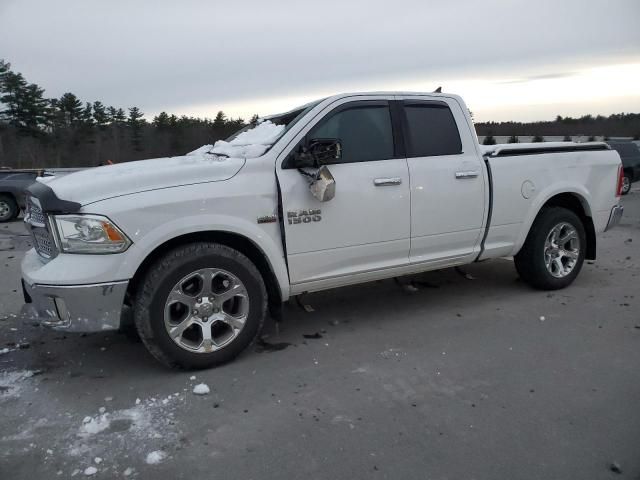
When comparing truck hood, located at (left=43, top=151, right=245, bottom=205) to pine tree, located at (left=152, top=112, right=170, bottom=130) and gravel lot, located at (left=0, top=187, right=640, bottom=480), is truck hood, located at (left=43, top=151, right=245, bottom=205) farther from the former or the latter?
pine tree, located at (left=152, top=112, right=170, bottom=130)

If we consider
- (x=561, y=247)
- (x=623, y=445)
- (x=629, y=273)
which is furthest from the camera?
(x=629, y=273)

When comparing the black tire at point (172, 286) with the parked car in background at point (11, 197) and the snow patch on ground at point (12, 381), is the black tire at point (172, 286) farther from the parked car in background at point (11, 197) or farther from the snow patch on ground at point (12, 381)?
the parked car in background at point (11, 197)

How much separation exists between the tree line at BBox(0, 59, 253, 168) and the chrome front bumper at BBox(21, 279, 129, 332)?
1795 inches

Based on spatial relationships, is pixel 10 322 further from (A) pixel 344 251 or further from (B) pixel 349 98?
(B) pixel 349 98

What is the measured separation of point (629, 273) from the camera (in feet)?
19.4

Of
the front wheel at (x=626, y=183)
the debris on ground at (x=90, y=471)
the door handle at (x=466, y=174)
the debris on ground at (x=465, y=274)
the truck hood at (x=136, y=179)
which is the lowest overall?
the front wheel at (x=626, y=183)

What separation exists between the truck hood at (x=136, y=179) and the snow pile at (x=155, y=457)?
163 centimetres

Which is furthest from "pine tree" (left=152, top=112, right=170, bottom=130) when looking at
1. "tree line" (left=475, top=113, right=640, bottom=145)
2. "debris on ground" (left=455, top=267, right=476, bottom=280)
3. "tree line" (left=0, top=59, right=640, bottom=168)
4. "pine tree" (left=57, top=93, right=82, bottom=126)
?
"debris on ground" (left=455, top=267, right=476, bottom=280)

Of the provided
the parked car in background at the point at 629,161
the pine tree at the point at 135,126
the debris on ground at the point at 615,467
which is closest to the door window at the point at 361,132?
the debris on ground at the point at 615,467

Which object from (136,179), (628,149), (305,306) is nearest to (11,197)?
(305,306)

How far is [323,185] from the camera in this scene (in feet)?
12.2

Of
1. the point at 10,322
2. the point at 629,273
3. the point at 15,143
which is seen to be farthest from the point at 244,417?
the point at 15,143

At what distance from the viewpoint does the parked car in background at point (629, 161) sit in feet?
48.7

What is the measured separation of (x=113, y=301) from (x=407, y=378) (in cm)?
204
